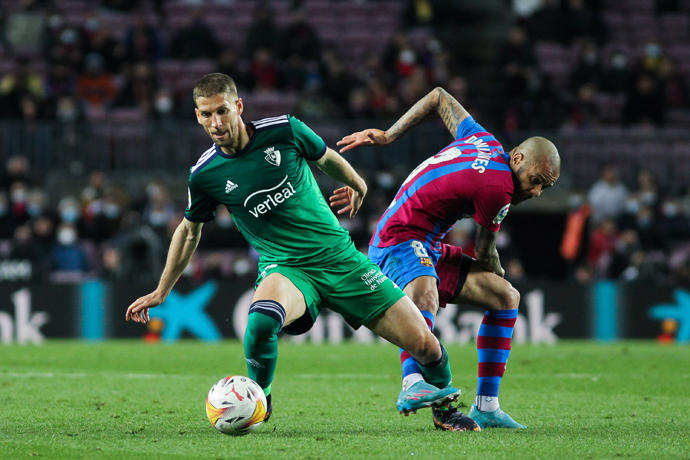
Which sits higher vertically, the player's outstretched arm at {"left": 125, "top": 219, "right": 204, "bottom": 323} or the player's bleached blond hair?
A: the player's bleached blond hair

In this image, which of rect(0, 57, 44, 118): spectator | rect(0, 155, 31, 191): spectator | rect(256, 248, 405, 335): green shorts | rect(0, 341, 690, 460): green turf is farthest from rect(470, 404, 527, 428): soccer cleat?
rect(0, 57, 44, 118): spectator

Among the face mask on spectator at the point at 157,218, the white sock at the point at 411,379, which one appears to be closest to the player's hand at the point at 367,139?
the white sock at the point at 411,379

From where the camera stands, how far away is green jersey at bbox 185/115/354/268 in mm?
6801

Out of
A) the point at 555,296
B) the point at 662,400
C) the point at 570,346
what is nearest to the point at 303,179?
the point at 662,400

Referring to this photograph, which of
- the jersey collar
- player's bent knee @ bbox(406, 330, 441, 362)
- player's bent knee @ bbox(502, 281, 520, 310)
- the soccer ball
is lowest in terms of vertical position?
the soccer ball

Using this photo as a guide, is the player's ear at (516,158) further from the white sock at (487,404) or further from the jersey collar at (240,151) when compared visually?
the jersey collar at (240,151)

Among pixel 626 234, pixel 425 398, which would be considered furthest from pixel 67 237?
pixel 425 398

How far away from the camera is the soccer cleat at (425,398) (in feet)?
21.5

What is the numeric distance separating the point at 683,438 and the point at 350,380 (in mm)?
4433

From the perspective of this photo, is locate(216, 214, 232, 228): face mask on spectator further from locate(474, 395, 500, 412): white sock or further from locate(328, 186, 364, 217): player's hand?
locate(474, 395, 500, 412): white sock

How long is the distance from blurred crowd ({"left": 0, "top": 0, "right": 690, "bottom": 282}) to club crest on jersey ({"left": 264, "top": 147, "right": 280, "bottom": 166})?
33.3ft

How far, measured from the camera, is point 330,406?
27.8ft

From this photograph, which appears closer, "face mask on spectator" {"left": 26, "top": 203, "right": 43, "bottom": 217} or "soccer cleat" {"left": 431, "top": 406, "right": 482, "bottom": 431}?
"soccer cleat" {"left": 431, "top": 406, "right": 482, "bottom": 431}

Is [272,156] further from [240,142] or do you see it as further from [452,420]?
[452,420]
